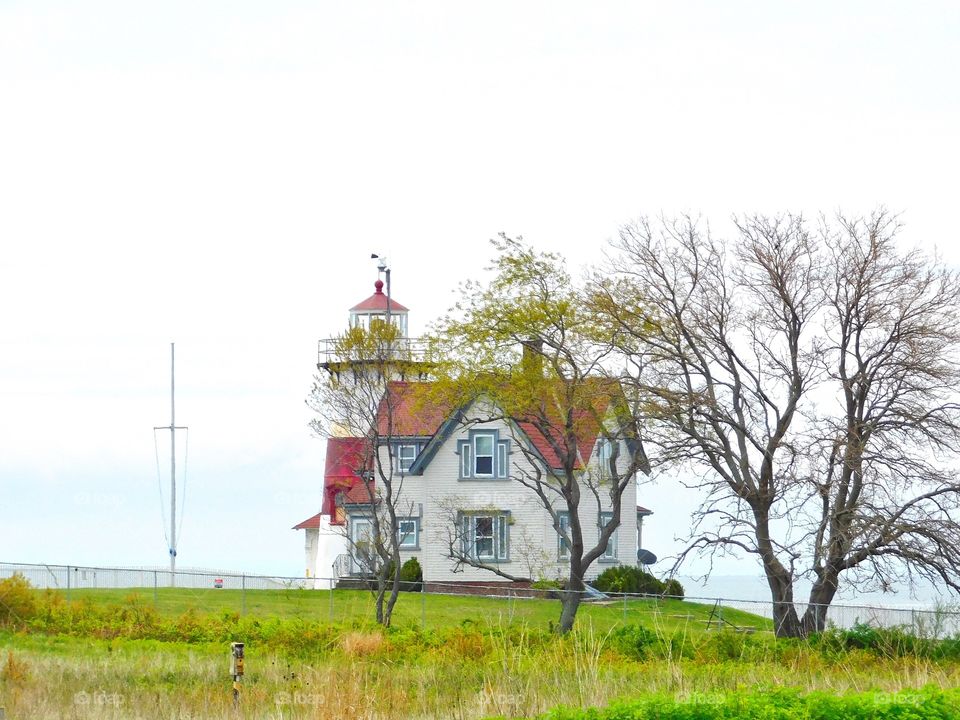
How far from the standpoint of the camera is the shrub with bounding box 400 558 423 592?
47312 millimetres

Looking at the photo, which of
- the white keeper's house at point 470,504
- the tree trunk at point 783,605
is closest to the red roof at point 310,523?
the white keeper's house at point 470,504

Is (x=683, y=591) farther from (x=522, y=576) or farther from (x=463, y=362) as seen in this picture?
(x=463, y=362)

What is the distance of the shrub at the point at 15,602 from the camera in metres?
31.0

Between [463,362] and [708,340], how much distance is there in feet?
23.2

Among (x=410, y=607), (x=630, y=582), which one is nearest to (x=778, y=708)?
(x=410, y=607)

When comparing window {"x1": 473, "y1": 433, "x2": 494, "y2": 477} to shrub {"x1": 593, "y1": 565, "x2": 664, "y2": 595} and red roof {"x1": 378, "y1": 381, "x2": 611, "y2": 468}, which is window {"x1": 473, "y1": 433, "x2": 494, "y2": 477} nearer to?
red roof {"x1": 378, "y1": 381, "x2": 611, "y2": 468}

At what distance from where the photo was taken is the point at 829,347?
100 ft

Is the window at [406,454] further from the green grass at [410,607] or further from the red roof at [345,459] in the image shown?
the green grass at [410,607]

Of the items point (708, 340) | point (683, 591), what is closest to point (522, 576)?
point (683, 591)

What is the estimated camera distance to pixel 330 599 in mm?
34781

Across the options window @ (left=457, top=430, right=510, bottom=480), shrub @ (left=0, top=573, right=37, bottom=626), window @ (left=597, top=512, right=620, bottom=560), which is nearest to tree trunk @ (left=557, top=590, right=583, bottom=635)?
shrub @ (left=0, top=573, right=37, bottom=626)

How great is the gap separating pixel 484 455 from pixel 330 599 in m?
15.4

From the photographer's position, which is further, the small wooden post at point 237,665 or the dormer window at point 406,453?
the dormer window at point 406,453

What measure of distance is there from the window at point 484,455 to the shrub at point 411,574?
396 cm
